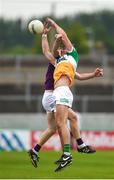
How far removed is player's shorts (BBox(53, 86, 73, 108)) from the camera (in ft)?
52.5

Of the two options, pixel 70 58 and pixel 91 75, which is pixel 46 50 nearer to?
pixel 70 58

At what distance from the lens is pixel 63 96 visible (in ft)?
52.5

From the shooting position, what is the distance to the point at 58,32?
53.1ft

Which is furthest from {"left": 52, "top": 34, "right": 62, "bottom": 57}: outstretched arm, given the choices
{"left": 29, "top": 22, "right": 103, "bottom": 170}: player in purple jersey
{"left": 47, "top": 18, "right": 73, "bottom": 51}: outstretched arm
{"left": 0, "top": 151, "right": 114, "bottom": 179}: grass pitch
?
{"left": 0, "top": 151, "right": 114, "bottom": 179}: grass pitch

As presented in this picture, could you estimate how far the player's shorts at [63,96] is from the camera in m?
16.0

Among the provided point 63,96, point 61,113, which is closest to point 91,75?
point 63,96

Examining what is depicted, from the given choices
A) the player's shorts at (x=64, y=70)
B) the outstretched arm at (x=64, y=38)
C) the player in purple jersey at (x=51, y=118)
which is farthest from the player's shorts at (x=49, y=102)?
the outstretched arm at (x=64, y=38)

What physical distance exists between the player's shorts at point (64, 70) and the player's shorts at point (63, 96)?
0.74 ft

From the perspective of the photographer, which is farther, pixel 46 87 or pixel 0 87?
pixel 0 87

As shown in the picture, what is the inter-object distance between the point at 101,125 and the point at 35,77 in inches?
766

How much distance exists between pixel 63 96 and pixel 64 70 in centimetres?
53

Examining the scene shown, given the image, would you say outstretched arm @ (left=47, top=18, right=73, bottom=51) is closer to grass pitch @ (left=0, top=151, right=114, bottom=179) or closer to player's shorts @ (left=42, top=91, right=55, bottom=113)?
player's shorts @ (left=42, top=91, right=55, bottom=113)

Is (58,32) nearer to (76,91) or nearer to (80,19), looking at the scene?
(76,91)

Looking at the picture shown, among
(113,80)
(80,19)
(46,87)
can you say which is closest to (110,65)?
(113,80)
